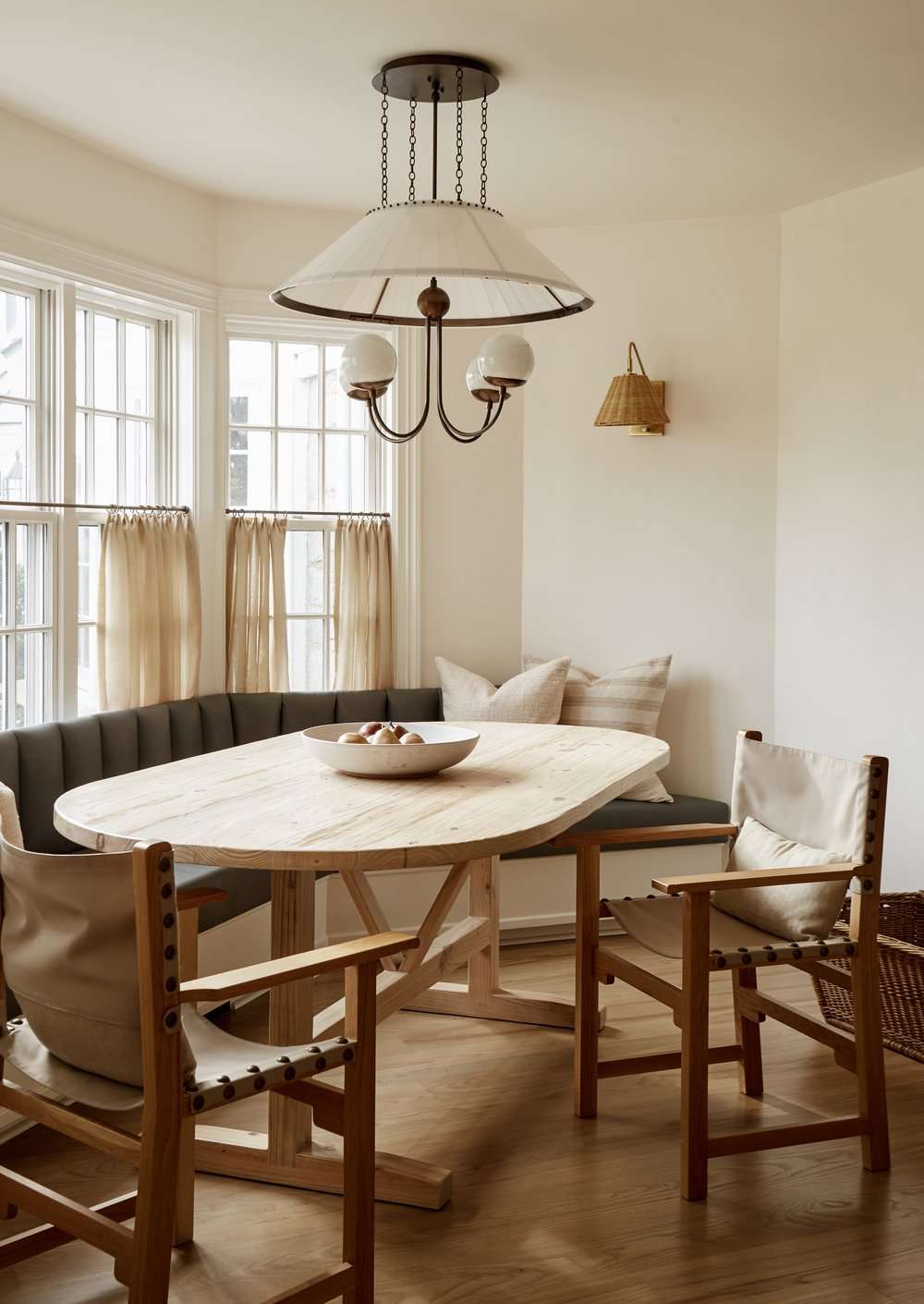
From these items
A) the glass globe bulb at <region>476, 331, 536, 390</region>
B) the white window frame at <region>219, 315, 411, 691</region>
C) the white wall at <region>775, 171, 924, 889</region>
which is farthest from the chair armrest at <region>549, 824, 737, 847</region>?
the white window frame at <region>219, 315, 411, 691</region>

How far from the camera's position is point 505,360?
312 cm

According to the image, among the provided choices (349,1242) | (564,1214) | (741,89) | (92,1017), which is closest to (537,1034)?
(564,1214)

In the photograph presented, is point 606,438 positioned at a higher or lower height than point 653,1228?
higher

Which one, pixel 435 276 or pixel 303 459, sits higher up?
pixel 435 276

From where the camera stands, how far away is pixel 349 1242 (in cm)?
205

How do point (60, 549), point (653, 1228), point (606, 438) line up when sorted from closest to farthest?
point (653, 1228), point (60, 549), point (606, 438)

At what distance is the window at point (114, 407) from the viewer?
4.27m

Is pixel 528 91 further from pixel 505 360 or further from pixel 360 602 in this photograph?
pixel 360 602

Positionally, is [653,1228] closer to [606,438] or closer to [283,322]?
[606,438]

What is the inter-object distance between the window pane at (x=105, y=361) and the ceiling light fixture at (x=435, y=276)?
3.79ft

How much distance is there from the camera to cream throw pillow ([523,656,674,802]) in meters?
4.68

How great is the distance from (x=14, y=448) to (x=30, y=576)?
1.41 ft

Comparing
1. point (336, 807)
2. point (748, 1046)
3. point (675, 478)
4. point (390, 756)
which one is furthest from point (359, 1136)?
point (675, 478)

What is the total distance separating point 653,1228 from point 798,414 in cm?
322
